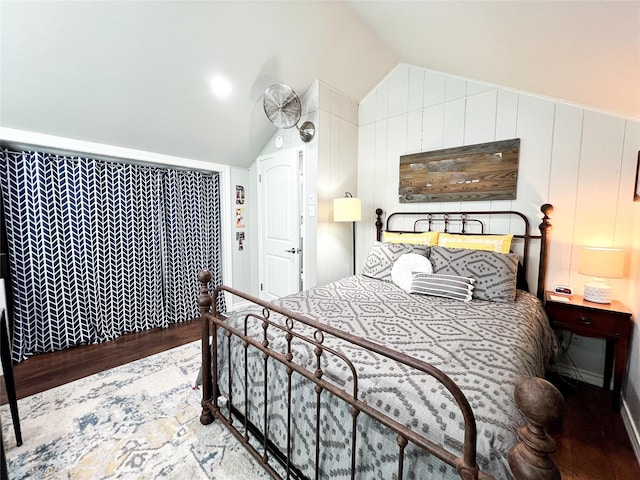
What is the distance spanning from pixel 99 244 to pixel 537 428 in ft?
11.3

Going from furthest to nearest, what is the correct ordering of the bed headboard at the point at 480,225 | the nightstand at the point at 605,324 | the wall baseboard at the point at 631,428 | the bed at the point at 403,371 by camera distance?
the bed headboard at the point at 480,225, the nightstand at the point at 605,324, the wall baseboard at the point at 631,428, the bed at the point at 403,371

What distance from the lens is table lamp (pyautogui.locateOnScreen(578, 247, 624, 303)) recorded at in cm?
181

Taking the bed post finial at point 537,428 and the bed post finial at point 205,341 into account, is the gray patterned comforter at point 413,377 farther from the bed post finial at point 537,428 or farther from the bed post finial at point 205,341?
the bed post finial at point 537,428

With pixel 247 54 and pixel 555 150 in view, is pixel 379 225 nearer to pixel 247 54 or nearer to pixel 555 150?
pixel 555 150

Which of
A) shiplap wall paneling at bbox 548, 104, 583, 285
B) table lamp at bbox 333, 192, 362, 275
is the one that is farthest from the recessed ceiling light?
shiplap wall paneling at bbox 548, 104, 583, 285

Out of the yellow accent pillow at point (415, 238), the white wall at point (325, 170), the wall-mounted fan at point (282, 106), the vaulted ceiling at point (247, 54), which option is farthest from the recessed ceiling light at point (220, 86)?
the yellow accent pillow at point (415, 238)

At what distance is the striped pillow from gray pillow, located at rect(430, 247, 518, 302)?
8 cm

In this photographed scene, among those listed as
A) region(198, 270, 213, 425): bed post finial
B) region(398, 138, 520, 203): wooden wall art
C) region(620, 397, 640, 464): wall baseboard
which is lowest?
region(620, 397, 640, 464): wall baseboard

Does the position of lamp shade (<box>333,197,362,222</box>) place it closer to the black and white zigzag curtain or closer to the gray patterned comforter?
the gray patterned comforter

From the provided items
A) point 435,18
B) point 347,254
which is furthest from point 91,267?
point 435,18

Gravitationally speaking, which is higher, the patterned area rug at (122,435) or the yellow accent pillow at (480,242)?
the yellow accent pillow at (480,242)

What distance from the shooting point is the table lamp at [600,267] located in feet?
5.93

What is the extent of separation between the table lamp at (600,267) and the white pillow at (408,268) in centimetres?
99

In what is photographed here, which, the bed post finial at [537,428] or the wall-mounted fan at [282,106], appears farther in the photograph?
the wall-mounted fan at [282,106]
